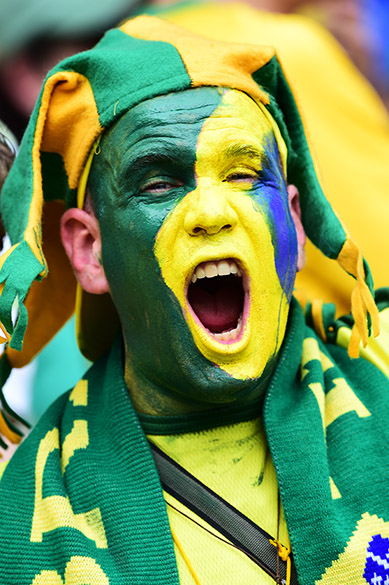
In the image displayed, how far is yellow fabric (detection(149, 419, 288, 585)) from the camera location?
198 cm

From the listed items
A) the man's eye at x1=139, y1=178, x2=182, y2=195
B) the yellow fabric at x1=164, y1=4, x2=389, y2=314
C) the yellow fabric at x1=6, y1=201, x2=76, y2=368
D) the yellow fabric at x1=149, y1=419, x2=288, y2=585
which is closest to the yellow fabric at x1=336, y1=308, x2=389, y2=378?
the yellow fabric at x1=149, y1=419, x2=288, y2=585

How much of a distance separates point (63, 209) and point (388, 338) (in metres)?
0.90

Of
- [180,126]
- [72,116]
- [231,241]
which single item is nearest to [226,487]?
[231,241]

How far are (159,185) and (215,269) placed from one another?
0.83 feet

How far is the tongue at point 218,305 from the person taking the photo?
7.06ft

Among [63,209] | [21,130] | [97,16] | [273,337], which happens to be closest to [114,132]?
[63,209]

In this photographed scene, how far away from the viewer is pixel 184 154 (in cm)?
211

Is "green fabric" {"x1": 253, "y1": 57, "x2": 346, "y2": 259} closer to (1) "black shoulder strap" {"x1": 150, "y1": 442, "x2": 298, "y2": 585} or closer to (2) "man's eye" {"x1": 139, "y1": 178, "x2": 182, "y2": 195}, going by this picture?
(2) "man's eye" {"x1": 139, "y1": 178, "x2": 182, "y2": 195}

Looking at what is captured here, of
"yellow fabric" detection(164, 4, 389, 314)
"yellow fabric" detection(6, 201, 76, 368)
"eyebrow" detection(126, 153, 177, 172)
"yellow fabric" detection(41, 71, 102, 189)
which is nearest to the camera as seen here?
"eyebrow" detection(126, 153, 177, 172)

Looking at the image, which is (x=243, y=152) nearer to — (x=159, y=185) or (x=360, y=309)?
(x=159, y=185)

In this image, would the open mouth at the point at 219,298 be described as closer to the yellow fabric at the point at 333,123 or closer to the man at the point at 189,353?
the man at the point at 189,353

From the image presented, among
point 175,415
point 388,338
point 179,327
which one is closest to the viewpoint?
point 179,327

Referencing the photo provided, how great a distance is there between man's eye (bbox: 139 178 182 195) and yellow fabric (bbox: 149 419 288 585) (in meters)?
0.56

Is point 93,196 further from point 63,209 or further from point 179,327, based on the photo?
point 179,327
